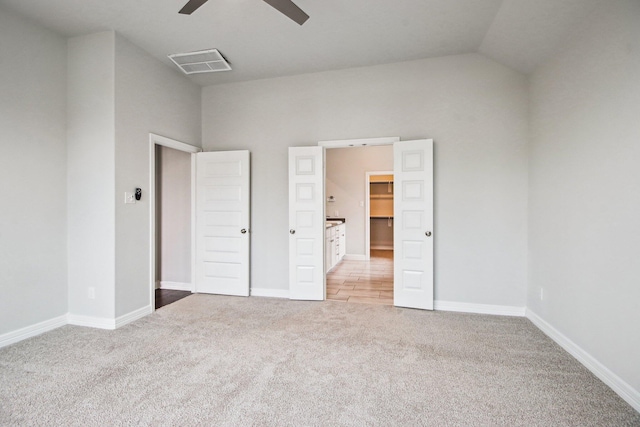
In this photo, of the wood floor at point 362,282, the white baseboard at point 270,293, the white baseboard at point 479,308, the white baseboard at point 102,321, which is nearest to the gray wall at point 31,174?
the white baseboard at point 102,321

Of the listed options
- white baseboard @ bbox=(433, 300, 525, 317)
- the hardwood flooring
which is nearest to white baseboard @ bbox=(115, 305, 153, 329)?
the hardwood flooring

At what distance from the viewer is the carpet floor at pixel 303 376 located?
1803 millimetres

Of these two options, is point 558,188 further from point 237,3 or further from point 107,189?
point 107,189

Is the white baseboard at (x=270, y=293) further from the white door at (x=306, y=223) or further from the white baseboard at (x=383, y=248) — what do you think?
the white baseboard at (x=383, y=248)

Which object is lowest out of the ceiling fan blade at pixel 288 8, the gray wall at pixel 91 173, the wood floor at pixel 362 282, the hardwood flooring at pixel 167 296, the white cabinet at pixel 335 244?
the hardwood flooring at pixel 167 296

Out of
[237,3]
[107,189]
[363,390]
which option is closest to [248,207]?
[107,189]

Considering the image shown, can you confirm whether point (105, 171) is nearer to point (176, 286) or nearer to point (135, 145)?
point (135, 145)

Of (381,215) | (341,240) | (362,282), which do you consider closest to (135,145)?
(362,282)

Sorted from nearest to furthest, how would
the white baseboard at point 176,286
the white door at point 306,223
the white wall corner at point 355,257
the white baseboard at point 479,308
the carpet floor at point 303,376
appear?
the carpet floor at point 303,376, the white baseboard at point 479,308, the white door at point 306,223, the white baseboard at point 176,286, the white wall corner at point 355,257

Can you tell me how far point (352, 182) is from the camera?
756 centimetres

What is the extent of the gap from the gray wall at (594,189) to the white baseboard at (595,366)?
0.04m

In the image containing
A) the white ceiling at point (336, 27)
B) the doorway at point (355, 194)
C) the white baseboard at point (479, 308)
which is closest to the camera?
the white ceiling at point (336, 27)

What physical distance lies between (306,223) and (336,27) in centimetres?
225

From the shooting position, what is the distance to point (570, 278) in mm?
2645
